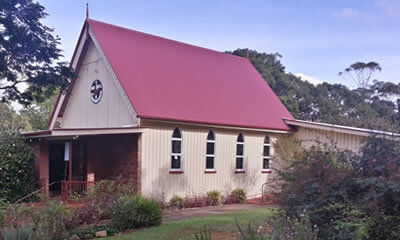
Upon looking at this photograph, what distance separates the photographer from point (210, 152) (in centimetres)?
1830

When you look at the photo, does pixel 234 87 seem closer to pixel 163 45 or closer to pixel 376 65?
pixel 163 45

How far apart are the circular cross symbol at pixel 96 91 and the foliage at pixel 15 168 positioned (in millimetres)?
3493

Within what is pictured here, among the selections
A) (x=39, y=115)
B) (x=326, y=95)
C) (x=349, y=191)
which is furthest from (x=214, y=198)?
(x=326, y=95)

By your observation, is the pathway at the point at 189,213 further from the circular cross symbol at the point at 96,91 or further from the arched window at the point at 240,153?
the circular cross symbol at the point at 96,91

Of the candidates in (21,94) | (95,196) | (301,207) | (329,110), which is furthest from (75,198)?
(329,110)

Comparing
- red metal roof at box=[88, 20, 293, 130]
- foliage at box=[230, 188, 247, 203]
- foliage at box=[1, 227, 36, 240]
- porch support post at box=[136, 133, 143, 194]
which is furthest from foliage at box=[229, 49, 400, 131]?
foliage at box=[1, 227, 36, 240]

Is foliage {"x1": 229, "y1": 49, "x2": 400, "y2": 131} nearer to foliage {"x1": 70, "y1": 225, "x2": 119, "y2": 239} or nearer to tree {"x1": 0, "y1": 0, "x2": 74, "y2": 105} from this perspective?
tree {"x1": 0, "y1": 0, "x2": 74, "y2": 105}

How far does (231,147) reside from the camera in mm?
19047

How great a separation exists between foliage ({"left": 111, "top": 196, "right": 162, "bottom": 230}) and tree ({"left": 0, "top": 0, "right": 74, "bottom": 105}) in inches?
258

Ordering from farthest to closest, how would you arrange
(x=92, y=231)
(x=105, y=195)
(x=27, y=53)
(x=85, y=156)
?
(x=85, y=156)
(x=27, y=53)
(x=105, y=195)
(x=92, y=231)

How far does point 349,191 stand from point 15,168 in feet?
43.9

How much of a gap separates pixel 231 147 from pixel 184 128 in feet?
10.2

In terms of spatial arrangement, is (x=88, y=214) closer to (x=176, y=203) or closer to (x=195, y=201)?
(x=176, y=203)

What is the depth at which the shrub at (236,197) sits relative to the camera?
60.4 ft
